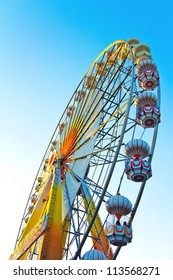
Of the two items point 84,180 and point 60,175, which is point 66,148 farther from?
point 84,180

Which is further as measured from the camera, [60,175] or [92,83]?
[92,83]

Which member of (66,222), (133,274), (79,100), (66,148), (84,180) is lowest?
(133,274)

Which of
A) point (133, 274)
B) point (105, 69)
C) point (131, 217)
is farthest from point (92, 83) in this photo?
point (133, 274)

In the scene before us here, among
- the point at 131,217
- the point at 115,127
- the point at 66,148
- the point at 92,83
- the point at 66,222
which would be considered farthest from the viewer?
the point at 92,83

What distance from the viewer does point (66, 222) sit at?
53.3ft

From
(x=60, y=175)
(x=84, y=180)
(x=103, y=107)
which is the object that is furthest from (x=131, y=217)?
(x=103, y=107)

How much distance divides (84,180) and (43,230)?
3028 millimetres

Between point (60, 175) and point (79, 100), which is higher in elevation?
point (79, 100)

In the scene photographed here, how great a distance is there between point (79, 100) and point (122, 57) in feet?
11.3

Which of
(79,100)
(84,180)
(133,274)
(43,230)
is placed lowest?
(133,274)

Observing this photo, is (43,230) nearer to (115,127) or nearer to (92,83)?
(115,127)

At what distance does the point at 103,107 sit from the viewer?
18.1 m

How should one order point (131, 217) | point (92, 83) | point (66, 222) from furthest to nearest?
point (92, 83)
point (66, 222)
point (131, 217)

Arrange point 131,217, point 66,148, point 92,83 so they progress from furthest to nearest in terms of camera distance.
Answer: point 92,83 → point 66,148 → point 131,217
